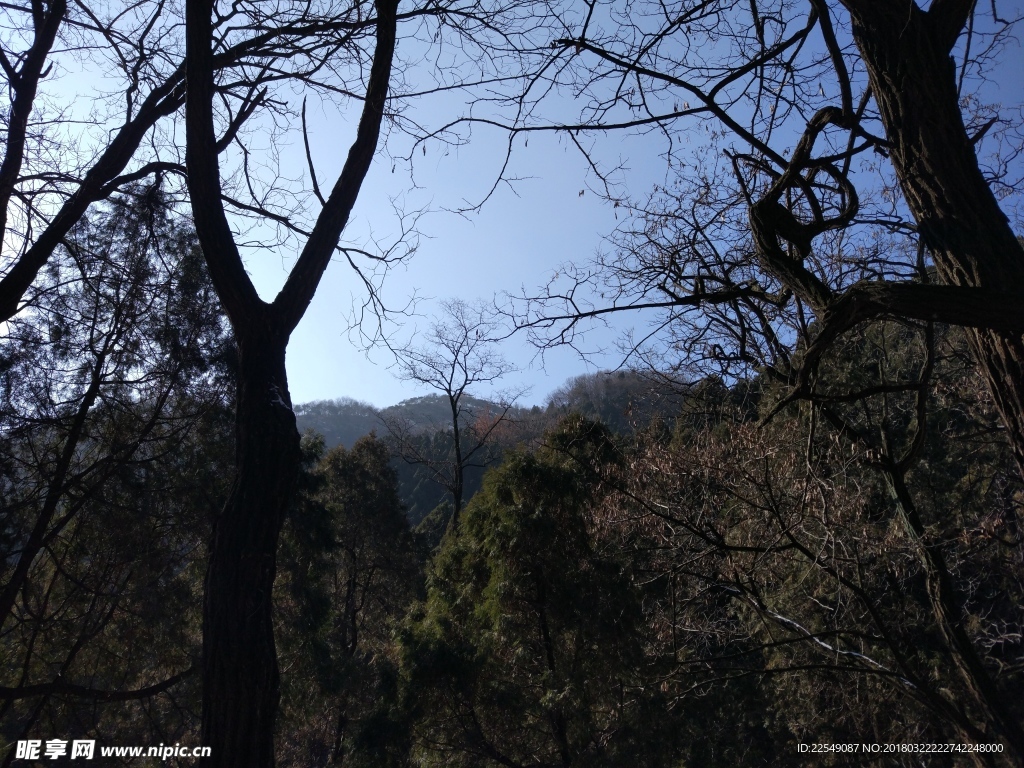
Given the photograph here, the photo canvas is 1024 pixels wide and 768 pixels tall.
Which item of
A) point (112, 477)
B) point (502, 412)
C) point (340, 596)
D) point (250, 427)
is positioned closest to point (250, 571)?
point (250, 427)

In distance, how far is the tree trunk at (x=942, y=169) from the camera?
8.73 ft

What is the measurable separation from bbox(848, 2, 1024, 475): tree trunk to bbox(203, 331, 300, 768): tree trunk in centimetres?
295

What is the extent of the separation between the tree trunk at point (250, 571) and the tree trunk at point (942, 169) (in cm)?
295

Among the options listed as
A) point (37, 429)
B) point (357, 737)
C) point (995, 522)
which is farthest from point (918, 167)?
point (357, 737)

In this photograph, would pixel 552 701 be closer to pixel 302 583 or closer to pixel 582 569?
pixel 582 569

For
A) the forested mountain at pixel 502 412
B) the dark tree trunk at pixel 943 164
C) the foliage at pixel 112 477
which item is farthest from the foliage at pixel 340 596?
the dark tree trunk at pixel 943 164

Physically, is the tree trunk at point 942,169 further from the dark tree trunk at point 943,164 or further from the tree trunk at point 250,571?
the tree trunk at point 250,571

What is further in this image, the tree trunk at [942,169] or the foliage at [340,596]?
the foliage at [340,596]

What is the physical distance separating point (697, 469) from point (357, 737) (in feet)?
25.0

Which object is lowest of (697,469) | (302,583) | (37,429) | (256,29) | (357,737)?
(357,737)

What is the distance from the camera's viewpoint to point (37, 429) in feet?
18.4

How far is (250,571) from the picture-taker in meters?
3.11

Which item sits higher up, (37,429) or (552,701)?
(37,429)

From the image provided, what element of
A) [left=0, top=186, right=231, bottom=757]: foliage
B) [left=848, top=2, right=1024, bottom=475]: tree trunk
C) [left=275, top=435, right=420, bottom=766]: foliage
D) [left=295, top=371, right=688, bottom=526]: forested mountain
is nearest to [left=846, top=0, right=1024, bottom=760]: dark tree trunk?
[left=848, top=2, right=1024, bottom=475]: tree trunk
